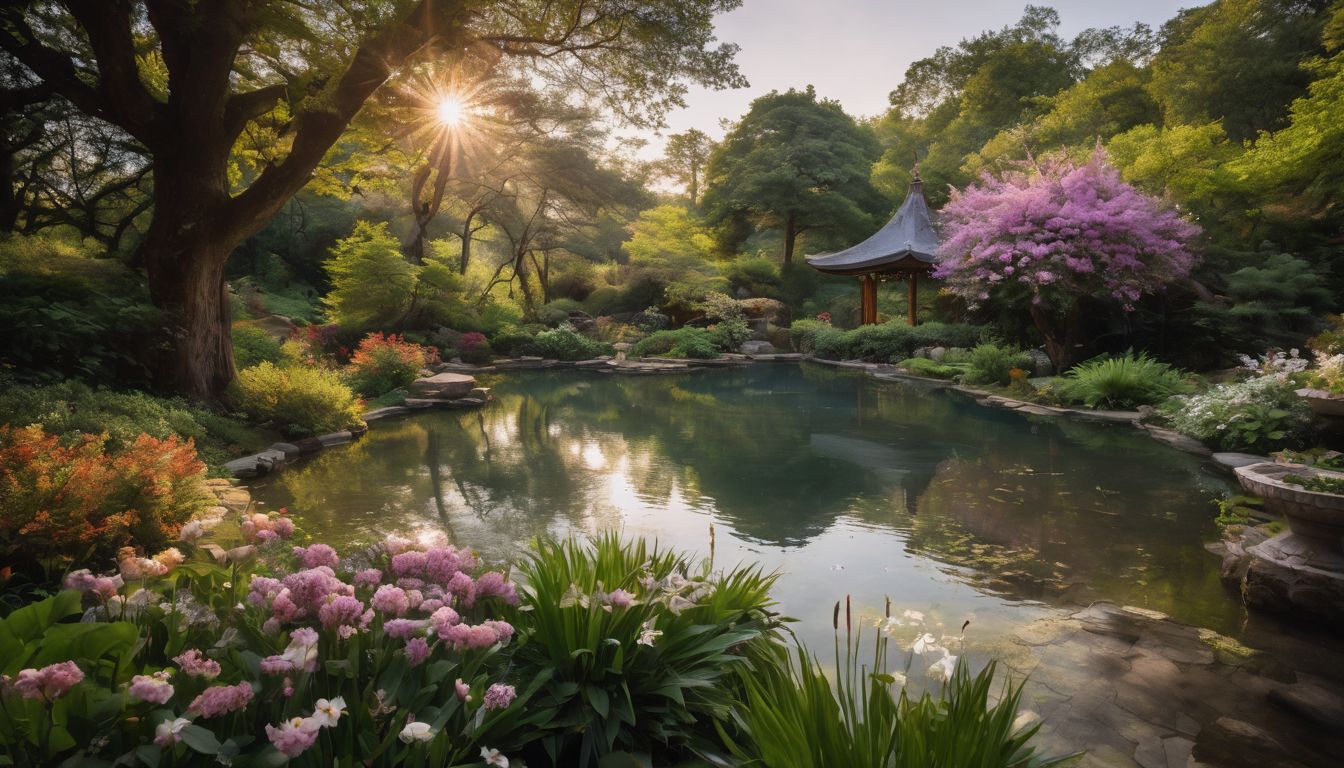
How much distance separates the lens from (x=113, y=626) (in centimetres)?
166

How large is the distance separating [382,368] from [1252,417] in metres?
12.7

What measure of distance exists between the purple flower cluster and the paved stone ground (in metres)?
10.2

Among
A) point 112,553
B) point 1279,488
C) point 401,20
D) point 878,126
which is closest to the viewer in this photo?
point 112,553

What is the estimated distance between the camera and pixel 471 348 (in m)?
17.8

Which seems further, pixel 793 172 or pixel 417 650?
pixel 793 172

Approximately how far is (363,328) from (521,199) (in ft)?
36.3

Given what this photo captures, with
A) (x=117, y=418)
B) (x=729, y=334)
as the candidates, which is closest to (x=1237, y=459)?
(x=117, y=418)

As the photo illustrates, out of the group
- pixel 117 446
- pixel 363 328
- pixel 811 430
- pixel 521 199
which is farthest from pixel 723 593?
pixel 521 199

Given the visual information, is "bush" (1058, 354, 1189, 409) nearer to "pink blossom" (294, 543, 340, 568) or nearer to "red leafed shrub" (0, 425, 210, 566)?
"pink blossom" (294, 543, 340, 568)

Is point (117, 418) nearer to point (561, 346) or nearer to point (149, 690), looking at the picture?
point (149, 690)

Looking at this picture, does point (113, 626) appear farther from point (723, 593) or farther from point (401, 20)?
point (401, 20)

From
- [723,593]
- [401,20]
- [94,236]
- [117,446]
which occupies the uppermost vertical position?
[401,20]

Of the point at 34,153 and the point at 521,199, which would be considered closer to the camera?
the point at 34,153

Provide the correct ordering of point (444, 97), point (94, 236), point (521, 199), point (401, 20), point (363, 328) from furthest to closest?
point (521, 199), point (363, 328), point (94, 236), point (444, 97), point (401, 20)
